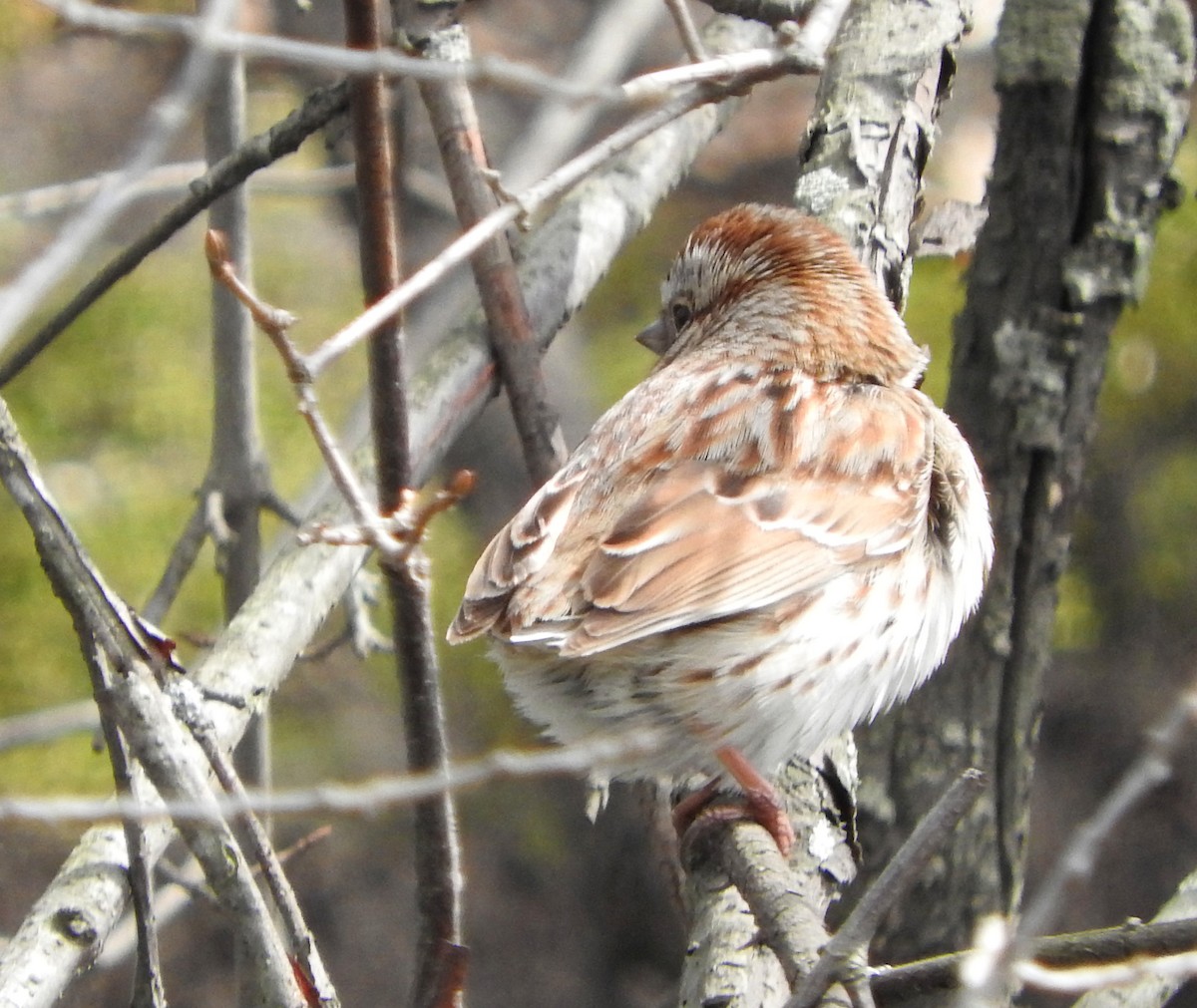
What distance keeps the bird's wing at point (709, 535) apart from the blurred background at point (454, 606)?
1.93 meters

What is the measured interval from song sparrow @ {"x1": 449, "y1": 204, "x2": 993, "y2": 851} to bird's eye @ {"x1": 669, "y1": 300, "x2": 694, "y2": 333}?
30cm

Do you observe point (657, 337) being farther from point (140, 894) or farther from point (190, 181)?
point (140, 894)

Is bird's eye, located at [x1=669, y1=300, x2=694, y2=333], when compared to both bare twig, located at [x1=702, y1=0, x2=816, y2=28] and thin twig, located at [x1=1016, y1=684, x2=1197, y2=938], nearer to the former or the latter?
bare twig, located at [x1=702, y1=0, x2=816, y2=28]

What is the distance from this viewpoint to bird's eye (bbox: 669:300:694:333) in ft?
13.0

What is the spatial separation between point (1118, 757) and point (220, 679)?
394 centimetres

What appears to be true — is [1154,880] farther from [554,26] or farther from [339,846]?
[554,26]

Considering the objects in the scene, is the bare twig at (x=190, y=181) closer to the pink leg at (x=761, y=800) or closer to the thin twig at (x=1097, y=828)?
the pink leg at (x=761, y=800)

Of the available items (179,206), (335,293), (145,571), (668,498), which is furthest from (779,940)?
(335,293)

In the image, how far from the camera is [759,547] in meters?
3.04

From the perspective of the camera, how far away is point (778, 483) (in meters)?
3.19

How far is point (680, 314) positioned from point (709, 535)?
1.09 m

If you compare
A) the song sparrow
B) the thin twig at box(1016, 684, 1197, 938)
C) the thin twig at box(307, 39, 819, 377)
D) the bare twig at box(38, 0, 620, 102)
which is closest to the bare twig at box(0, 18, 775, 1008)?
the song sparrow

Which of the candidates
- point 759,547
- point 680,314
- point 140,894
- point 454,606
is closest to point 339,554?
point 759,547

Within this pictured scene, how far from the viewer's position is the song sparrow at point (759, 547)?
2908 mm
